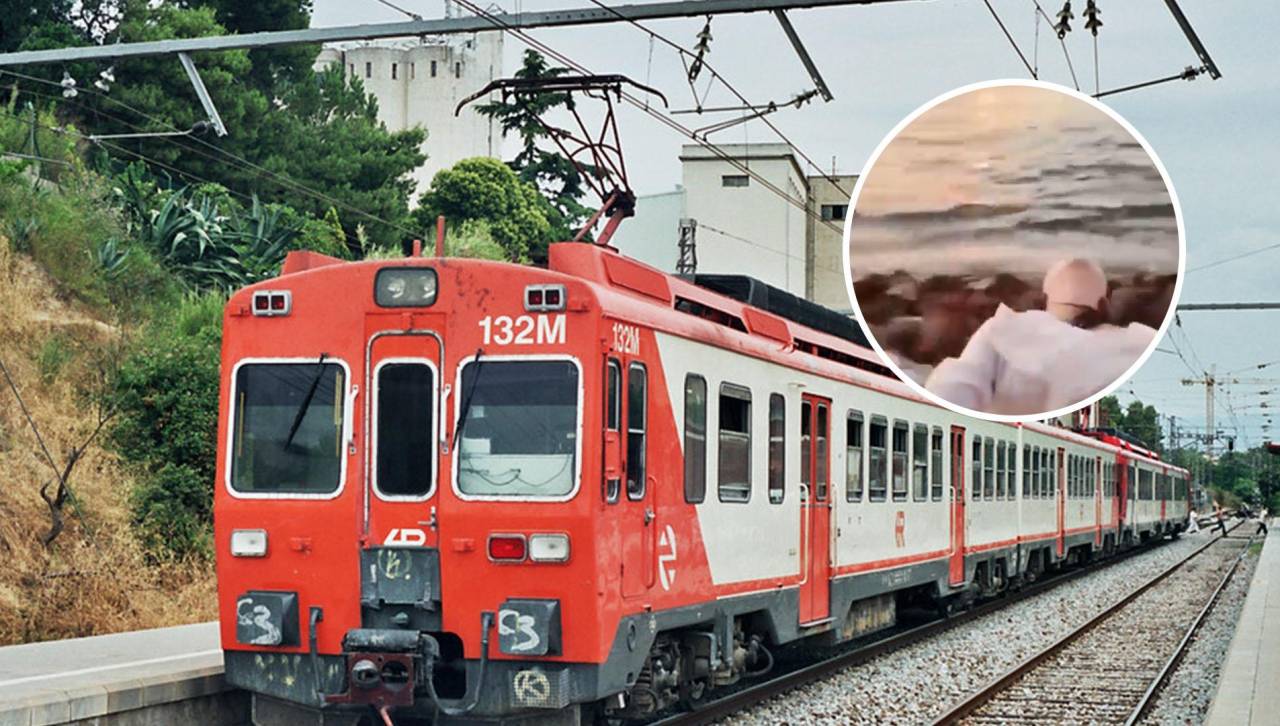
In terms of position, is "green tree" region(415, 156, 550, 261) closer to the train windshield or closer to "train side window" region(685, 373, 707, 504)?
"train side window" region(685, 373, 707, 504)

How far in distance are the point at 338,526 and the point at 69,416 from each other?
10723 mm

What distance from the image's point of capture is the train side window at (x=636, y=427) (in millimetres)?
9523

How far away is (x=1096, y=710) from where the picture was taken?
13547mm

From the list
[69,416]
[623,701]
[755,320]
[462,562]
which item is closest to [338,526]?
[462,562]

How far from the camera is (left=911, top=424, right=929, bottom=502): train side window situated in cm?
1711

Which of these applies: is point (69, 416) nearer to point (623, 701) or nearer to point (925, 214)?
point (623, 701)

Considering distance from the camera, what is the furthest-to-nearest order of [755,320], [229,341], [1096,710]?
[1096,710] → [755,320] → [229,341]

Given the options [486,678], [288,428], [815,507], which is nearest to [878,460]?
[815,507]

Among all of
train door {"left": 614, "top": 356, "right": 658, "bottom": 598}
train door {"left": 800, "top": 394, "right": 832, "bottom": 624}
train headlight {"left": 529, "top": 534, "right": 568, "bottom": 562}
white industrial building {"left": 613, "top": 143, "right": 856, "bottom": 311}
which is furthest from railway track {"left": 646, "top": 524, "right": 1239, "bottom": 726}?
white industrial building {"left": 613, "top": 143, "right": 856, "bottom": 311}

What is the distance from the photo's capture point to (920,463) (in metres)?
17.4

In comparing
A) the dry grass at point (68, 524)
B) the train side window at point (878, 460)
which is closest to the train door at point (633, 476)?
the train side window at point (878, 460)

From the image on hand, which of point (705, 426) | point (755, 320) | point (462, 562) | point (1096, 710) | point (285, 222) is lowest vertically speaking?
point (1096, 710)

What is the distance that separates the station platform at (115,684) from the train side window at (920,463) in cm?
795

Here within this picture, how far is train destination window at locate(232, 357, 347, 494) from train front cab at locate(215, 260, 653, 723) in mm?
12
